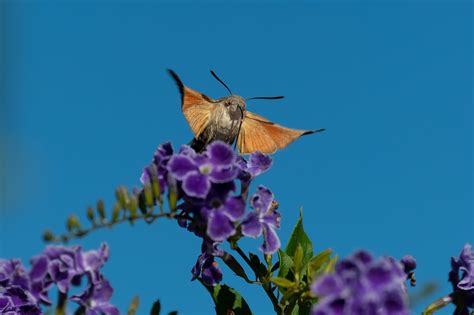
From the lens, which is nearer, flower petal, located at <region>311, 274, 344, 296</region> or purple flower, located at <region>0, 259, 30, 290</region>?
flower petal, located at <region>311, 274, 344, 296</region>

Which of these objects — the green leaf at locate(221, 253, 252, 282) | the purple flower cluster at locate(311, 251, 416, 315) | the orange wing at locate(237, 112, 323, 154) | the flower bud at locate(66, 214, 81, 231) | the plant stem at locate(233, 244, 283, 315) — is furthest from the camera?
the orange wing at locate(237, 112, 323, 154)

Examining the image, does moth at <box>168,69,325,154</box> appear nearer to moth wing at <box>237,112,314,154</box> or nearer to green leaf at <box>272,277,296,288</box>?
moth wing at <box>237,112,314,154</box>

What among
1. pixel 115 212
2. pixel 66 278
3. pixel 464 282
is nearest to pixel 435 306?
pixel 464 282

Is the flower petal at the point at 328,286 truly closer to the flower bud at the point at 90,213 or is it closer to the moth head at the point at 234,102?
the flower bud at the point at 90,213

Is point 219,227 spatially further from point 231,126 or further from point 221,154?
point 231,126

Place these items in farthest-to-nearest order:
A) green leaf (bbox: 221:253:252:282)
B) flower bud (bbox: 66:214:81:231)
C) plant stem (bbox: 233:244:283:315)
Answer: green leaf (bbox: 221:253:252:282)
plant stem (bbox: 233:244:283:315)
flower bud (bbox: 66:214:81:231)

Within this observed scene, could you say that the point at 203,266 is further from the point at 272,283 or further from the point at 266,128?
the point at 266,128

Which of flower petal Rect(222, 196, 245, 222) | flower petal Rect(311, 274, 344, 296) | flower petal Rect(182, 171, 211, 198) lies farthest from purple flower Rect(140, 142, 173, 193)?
flower petal Rect(311, 274, 344, 296)
